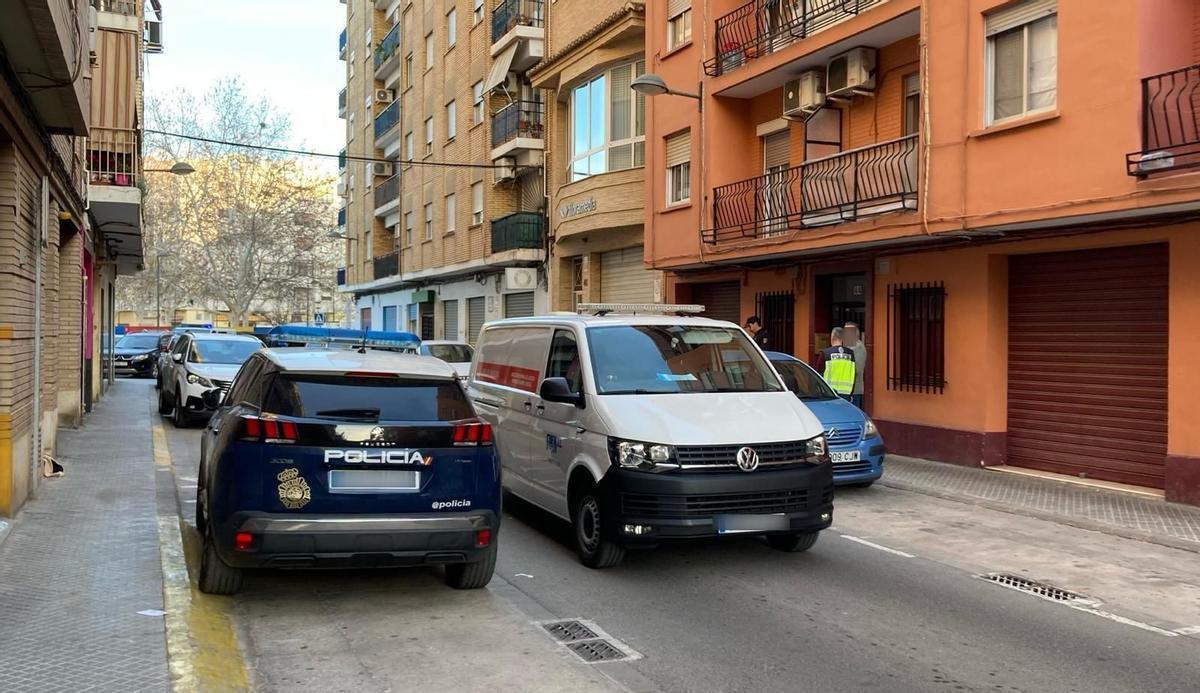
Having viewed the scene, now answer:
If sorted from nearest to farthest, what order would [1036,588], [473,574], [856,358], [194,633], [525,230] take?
[194,633]
[473,574]
[1036,588]
[856,358]
[525,230]

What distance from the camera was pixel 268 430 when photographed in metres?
5.49

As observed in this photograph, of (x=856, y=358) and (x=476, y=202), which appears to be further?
(x=476, y=202)

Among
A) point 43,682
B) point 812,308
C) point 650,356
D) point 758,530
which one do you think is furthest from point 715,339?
point 812,308

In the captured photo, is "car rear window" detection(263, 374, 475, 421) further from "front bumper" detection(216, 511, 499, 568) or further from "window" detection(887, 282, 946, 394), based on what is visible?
"window" detection(887, 282, 946, 394)

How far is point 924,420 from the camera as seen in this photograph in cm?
1379

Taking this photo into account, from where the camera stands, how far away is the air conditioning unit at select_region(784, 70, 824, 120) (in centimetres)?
1569

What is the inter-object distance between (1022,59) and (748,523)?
26.4ft

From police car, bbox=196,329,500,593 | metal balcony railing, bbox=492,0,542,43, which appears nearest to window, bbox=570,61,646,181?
metal balcony railing, bbox=492,0,542,43

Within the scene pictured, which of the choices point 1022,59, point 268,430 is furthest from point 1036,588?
point 1022,59

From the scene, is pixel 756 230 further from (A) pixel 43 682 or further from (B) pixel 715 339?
(A) pixel 43 682

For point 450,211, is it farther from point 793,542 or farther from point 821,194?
point 793,542

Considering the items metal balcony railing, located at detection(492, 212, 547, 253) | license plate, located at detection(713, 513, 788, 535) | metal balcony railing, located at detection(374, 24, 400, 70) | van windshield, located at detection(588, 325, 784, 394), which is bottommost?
license plate, located at detection(713, 513, 788, 535)

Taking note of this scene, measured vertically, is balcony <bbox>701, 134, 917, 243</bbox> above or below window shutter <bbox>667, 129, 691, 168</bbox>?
below

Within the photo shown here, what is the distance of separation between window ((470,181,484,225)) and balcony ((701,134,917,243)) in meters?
13.6
